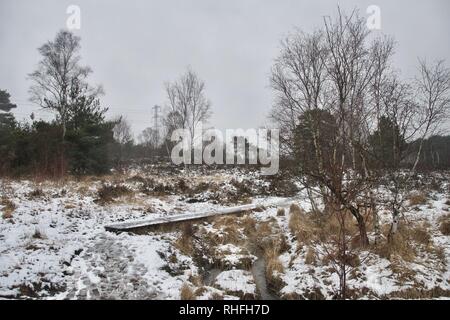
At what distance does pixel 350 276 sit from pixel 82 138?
16401 millimetres

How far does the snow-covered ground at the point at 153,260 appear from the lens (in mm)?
6488

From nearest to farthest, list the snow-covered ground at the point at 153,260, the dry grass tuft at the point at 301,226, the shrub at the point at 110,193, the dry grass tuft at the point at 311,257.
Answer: the snow-covered ground at the point at 153,260 < the dry grass tuft at the point at 311,257 < the dry grass tuft at the point at 301,226 < the shrub at the point at 110,193

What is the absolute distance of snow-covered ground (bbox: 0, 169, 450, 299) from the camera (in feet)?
21.3

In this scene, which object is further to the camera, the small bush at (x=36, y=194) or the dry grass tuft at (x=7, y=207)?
the small bush at (x=36, y=194)

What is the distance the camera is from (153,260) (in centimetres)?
788

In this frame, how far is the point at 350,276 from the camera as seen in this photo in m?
7.08

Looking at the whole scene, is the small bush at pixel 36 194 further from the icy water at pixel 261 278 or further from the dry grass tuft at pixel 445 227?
the dry grass tuft at pixel 445 227

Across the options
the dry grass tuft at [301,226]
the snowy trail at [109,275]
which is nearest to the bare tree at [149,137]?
the dry grass tuft at [301,226]

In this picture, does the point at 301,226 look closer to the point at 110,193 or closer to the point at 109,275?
the point at 109,275

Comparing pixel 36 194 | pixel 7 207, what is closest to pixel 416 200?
pixel 36 194

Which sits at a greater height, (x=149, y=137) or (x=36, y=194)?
(x=149, y=137)

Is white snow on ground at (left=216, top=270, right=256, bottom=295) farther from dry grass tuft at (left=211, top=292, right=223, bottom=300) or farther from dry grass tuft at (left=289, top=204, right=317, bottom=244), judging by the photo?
dry grass tuft at (left=289, top=204, right=317, bottom=244)
